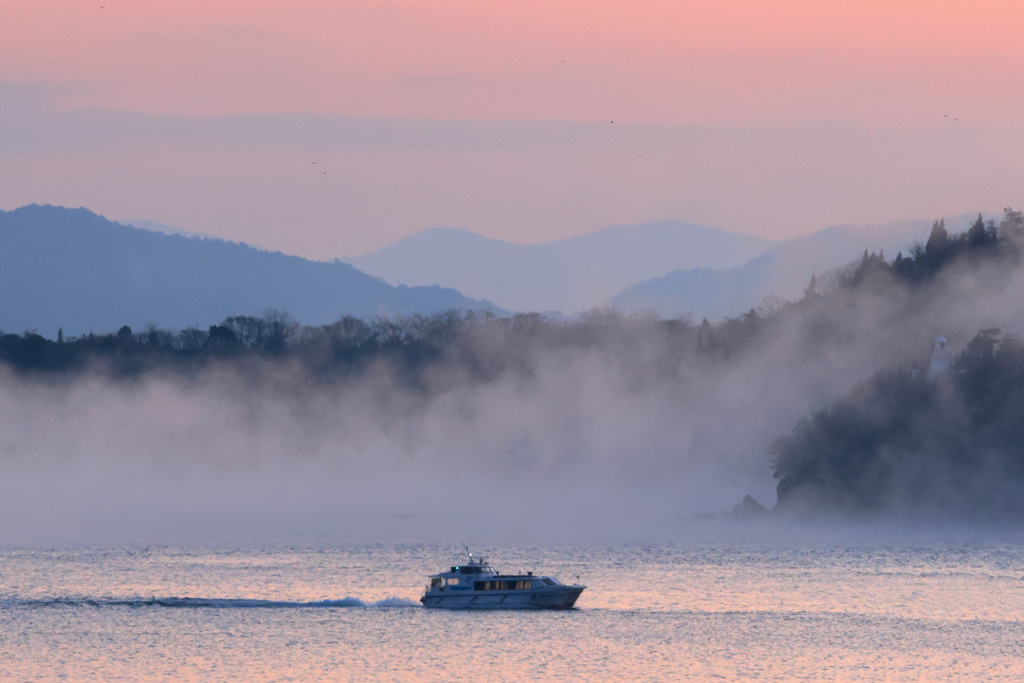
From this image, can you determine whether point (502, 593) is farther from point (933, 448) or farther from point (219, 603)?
point (933, 448)

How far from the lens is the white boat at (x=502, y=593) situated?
96062 millimetres

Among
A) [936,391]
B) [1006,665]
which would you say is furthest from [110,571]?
[936,391]

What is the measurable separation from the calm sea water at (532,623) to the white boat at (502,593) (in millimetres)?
1178

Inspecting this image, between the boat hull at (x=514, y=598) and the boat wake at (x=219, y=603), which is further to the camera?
the boat wake at (x=219, y=603)

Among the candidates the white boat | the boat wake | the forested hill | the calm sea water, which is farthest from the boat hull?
the forested hill

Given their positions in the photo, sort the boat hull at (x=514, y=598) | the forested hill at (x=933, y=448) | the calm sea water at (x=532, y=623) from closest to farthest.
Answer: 1. the calm sea water at (x=532, y=623)
2. the boat hull at (x=514, y=598)
3. the forested hill at (x=933, y=448)

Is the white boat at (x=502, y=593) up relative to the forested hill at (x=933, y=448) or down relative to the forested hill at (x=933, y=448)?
down

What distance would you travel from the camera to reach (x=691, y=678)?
74.1 meters

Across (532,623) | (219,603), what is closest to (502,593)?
(532,623)

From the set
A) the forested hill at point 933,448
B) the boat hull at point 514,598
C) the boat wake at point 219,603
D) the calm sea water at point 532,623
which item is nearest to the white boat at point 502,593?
the boat hull at point 514,598

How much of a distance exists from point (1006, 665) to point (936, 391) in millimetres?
122642

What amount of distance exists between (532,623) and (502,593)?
556 cm

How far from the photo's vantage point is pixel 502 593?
96125 mm

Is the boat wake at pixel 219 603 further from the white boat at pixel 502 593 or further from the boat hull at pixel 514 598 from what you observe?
the boat hull at pixel 514 598
